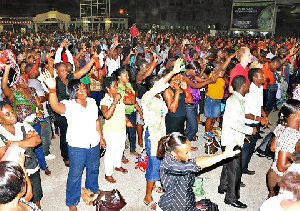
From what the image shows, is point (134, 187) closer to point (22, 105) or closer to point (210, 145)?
point (210, 145)

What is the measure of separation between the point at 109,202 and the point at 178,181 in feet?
5.78

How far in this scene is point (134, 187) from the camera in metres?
4.80

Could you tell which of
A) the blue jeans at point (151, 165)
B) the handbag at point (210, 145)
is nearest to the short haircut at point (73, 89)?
the blue jeans at point (151, 165)

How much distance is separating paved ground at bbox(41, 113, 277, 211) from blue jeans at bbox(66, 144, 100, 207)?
0.40 metres

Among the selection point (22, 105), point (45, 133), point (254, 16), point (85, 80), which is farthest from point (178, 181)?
point (254, 16)

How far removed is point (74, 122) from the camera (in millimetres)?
3662

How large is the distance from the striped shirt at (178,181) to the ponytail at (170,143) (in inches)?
3.8

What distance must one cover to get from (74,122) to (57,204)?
1.53 metres

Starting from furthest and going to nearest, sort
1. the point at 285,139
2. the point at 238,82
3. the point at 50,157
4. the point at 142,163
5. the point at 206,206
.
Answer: the point at 50,157, the point at 142,163, the point at 238,82, the point at 206,206, the point at 285,139

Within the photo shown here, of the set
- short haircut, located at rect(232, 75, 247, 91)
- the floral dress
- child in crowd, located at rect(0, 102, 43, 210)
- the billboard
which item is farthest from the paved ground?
the billboard

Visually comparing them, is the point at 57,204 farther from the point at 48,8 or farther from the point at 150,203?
the point at 48,8

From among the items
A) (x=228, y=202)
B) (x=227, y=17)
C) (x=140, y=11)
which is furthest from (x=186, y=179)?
(x=140, y=11)

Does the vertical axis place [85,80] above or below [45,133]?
above

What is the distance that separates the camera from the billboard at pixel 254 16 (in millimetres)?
26594
